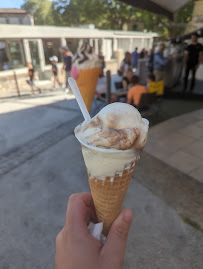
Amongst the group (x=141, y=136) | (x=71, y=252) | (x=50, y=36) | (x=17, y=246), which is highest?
(x=50, y=36)

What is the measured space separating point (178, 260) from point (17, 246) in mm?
1858

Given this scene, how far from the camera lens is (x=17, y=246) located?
2.28 meters

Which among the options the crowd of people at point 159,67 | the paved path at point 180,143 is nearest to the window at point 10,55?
the crowd of people at point 159,67

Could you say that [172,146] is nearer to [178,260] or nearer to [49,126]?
[178,260]

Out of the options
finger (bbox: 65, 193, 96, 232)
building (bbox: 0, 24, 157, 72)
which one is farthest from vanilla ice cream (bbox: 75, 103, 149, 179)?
building (bbox: 0, 24, 157, 72)

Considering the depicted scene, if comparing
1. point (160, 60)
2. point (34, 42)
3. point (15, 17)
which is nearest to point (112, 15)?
point (15, 17)

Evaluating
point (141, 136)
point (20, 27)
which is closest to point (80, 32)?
point (20, 27)

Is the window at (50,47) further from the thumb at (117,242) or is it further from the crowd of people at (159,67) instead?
the thumb at (117,242)

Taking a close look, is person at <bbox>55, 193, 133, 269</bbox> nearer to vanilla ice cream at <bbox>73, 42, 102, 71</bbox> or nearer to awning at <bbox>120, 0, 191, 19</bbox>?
vanilla ice cream at <bbox>73, 42, 102, 71</bbox>

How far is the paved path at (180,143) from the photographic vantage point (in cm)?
361

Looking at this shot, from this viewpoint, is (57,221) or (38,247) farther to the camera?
(57,221)

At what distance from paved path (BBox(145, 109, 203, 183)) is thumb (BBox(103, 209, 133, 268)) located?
8.02ft

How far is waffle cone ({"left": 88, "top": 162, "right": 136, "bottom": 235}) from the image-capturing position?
4.35 ft

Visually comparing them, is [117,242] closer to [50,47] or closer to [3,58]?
[3,58]
